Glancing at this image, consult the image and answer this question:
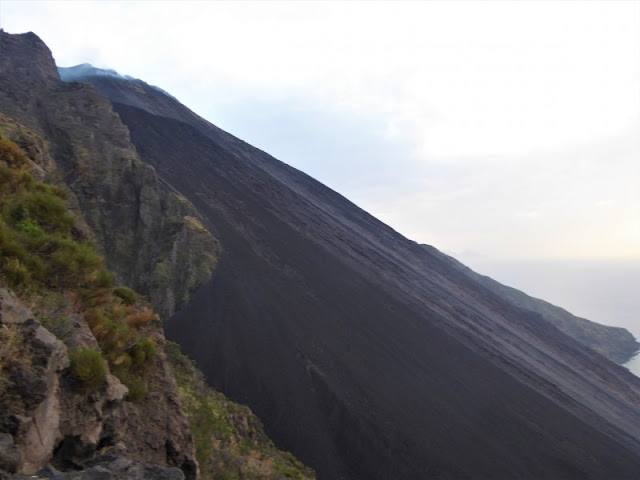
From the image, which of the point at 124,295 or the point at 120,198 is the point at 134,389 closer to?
the point at 124,295

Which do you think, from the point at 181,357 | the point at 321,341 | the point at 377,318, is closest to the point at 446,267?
the point at 377,318

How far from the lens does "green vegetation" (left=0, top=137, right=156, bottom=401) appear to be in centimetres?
516

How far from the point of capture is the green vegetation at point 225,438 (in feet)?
22.9

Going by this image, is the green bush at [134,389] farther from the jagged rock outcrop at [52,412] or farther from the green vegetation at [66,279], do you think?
the jagged rock outcrop at [52,412]

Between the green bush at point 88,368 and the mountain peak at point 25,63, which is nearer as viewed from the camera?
the green bush at point 88,368

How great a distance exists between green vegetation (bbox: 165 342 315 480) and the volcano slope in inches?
34.8

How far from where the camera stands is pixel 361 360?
53.2ft

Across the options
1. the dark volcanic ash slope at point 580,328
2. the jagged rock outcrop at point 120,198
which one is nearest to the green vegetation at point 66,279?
the jagged rock outcrop at point 120,198

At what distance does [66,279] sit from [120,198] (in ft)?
48.3

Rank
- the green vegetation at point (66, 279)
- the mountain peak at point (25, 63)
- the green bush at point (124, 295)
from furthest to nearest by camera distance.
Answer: the mountain peak at point (25, 63)
the green bush at point (124, 295)
the green vegetation at point (66, 279)

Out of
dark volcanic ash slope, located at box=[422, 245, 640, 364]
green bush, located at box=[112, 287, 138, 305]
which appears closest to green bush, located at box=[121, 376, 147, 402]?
green bush, located at box=[112, 287, 138, 305]

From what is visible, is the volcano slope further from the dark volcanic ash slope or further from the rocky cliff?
the dark volcanic ash slope

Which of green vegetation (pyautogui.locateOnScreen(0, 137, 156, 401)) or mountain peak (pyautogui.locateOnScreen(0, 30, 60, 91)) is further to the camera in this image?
mountain peak (pyautogui.locateOnScreen(0, 30, 60, 91))

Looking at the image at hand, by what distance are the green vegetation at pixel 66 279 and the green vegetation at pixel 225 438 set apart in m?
1.96
